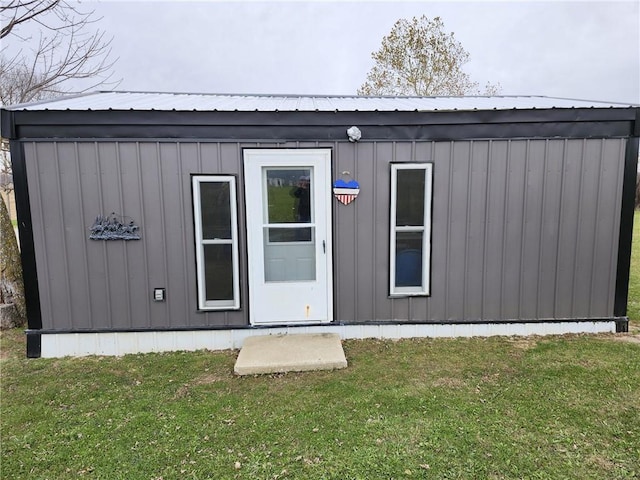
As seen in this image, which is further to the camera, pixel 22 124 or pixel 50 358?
pixel 50 358

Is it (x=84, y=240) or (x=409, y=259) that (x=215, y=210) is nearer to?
(x=84, y=240)

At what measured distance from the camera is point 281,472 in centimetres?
201

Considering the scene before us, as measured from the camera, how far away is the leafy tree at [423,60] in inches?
536

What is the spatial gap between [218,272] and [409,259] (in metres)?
1.93

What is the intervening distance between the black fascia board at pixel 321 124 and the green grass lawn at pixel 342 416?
6.81 ft

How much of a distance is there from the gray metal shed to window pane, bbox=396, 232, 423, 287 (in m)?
0.02

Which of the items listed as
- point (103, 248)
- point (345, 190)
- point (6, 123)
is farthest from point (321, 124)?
point (6, 123)

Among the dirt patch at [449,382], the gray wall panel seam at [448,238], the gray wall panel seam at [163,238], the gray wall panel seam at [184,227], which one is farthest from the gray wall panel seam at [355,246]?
the gray wall panel seam at [163,238]

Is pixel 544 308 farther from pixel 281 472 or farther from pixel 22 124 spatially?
pixel 22 124

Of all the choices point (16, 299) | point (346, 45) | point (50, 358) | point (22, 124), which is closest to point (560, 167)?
point (22, 124)

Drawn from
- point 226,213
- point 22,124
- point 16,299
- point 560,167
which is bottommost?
point 16,299

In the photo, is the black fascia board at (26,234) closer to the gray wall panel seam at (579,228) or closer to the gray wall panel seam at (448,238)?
the gray wall panel seam at (448,238)

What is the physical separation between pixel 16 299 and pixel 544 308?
241 inches

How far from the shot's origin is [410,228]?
3799 millimetres
